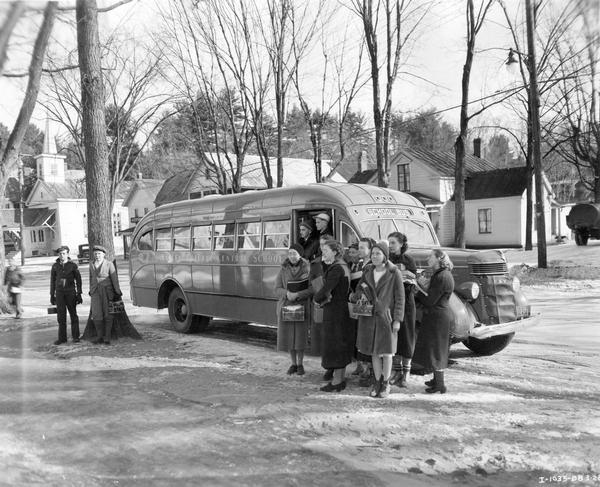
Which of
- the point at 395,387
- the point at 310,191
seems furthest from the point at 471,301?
the point at 310,191

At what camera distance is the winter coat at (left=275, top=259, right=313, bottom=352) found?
6996mm

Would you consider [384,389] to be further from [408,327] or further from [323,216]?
[323,216]

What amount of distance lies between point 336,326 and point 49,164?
6296 cm

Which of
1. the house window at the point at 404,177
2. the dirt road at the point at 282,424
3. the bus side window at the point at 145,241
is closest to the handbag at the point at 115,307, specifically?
the dirt road at the point at 282,424

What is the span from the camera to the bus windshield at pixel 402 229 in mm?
8320

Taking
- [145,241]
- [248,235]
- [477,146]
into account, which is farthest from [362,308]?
[477,146]

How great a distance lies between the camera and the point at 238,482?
4.13 m

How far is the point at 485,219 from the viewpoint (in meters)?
35.4

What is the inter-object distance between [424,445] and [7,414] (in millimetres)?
4295

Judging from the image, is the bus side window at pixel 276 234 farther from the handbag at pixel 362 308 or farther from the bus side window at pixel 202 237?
the handbag at pixel 362 308

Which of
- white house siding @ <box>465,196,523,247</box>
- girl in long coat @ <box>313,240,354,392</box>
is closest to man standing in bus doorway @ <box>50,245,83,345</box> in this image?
girl in long coat @ <box>313,240,354,392</box>

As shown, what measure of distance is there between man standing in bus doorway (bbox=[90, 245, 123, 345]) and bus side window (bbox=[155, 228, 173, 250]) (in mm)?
1890

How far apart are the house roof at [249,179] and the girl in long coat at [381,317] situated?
122 feet

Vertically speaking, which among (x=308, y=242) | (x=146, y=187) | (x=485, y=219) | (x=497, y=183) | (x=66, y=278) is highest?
(x=146, y=187)
